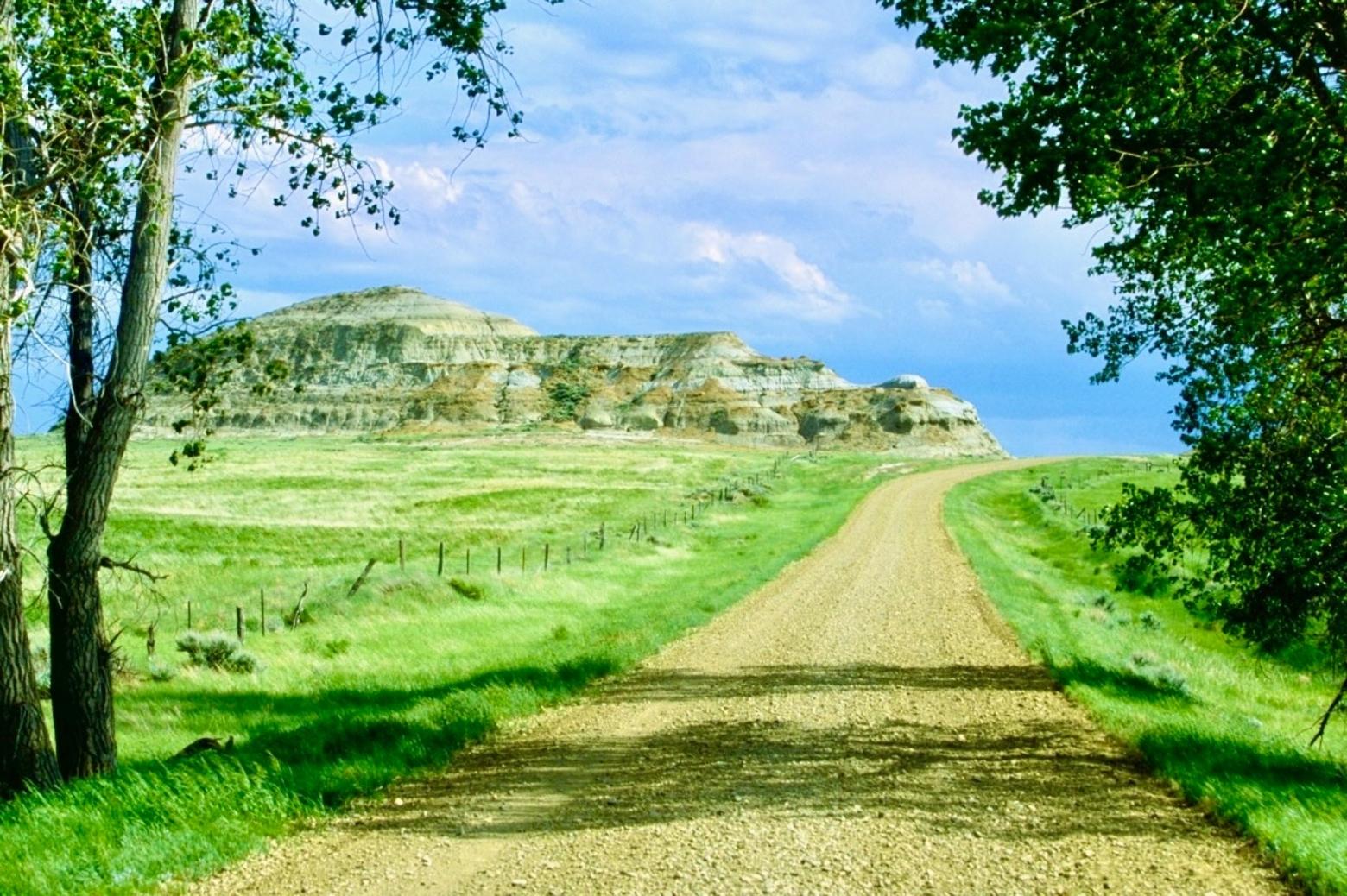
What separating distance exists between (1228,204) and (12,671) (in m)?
11.0

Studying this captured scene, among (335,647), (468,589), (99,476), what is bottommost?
(335,647)

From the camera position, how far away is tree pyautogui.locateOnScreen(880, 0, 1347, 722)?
→ 8.96 meters

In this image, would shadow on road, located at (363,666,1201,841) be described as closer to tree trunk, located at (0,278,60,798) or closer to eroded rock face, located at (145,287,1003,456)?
tree trunk, located at (0,278,60,798)

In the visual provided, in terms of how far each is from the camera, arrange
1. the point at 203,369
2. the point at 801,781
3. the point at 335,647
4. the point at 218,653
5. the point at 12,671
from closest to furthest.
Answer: the point at 801,781 < the point at 12,671 < the point at 203,369 < the point at 218,653 < the point at 335,647

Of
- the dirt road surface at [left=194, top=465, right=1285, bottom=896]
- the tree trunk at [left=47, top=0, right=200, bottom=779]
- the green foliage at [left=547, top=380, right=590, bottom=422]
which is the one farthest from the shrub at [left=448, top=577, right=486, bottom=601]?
the green foliage at [left=547, top=380, right=590, bottom=422]

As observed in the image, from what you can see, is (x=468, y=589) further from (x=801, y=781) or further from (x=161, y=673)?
(x=801, y=781)

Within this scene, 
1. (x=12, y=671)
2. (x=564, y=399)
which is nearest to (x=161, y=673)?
(x=12, y=671)

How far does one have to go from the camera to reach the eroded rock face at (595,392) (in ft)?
493

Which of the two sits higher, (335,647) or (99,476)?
(99,476)

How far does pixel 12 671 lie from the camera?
8.89 metres

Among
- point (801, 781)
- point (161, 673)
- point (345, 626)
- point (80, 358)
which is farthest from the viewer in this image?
point (345, 626)

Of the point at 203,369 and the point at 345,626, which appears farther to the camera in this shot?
the point at 345,626

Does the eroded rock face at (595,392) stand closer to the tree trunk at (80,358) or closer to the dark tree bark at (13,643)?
the tree trunk at (80,358)

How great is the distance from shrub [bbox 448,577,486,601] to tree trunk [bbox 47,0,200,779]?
15.4 m
